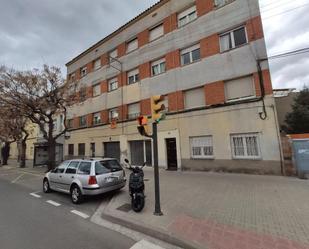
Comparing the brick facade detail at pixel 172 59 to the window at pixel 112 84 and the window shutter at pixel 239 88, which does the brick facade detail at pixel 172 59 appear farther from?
the window at pixel 112 84

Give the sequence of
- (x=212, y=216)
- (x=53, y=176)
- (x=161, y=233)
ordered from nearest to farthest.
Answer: (x=161, y=233) < (x=212, y=216) < (x=53, y=176)

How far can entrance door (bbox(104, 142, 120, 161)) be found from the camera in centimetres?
1742

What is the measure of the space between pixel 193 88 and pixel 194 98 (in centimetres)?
67

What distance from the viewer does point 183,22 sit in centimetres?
1407

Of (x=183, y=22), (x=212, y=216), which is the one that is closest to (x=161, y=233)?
(x=212, y=216)

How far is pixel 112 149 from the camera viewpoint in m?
17.9

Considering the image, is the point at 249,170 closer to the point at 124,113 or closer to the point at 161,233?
the point at 161,233

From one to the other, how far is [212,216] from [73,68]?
23636 millimetres

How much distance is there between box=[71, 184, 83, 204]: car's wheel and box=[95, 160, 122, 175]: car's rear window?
0.95 m

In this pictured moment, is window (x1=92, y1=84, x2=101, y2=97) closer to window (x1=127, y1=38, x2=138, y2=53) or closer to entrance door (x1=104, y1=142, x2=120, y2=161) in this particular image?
window (x1=127, y1=38, x2=138, y2=53)

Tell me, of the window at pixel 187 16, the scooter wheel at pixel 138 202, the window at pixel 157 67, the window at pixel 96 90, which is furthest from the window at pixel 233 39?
the window at pixel 96 90

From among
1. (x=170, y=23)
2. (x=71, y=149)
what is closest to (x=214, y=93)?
(x=170, y=23)

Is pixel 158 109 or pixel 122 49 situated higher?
pixel 122 49

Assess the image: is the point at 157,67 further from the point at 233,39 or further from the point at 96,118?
the point at 96,118
